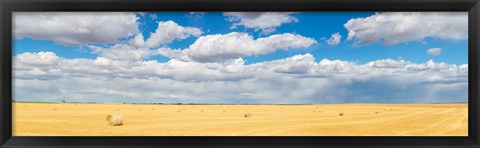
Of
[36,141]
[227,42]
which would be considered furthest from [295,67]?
[36,141]

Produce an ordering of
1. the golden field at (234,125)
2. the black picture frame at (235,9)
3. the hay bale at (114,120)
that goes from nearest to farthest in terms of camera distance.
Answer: the black picture frame at (235,9)
the golden field at (234,125)
the hay bale at (114,120)

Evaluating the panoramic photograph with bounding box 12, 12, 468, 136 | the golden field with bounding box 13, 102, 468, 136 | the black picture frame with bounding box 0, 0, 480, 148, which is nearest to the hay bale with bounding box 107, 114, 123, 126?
the golden field with bounding box 13, 102, 468, 136

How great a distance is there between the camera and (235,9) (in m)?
2.86

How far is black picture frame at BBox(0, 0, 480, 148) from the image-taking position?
2.81m

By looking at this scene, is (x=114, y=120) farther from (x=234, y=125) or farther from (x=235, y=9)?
(x=235, y=9)

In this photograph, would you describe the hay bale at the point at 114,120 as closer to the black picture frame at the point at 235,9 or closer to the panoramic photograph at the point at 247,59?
the panoramic photograph at the point at 247,59

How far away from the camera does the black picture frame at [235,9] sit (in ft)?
9.21

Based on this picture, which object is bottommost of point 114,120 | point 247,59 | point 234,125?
point 234,125

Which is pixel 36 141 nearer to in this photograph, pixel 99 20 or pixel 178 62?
pixel 99 20

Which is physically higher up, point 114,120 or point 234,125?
point 114,120

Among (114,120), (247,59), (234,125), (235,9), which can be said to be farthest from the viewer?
(234,125)

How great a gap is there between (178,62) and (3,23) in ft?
5.61

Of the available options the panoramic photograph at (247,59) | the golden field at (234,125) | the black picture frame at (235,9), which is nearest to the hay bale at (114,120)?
the golden field at (234,125)

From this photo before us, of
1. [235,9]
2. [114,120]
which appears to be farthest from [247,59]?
[114,120]
